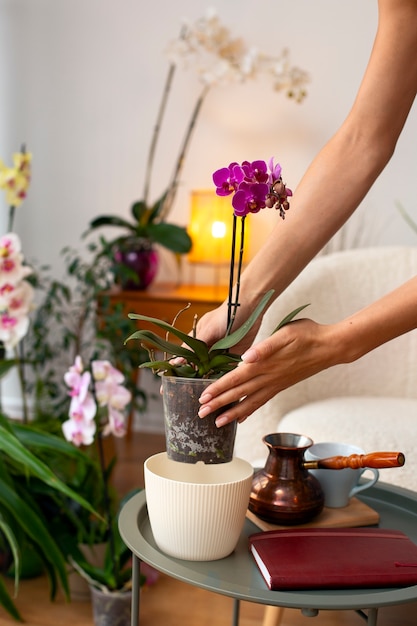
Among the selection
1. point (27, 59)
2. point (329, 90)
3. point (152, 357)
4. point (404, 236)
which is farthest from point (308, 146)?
point (152, 357)

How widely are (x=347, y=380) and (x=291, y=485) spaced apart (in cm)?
112

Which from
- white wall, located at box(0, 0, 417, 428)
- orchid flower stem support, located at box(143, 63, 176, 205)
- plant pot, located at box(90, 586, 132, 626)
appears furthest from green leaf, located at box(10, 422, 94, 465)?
white wall, located at box(0, 0, 417, 428)

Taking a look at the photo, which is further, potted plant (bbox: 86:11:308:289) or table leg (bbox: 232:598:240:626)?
potted plant (bbox: 86:11:308:289)

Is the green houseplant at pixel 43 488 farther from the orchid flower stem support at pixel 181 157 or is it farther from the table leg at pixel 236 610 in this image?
the orchid flower stem support at pixel 181 157

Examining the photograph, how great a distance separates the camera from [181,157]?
3229 millimetres

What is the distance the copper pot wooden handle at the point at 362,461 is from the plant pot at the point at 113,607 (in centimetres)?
81

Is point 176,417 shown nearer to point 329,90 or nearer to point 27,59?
point 329,90

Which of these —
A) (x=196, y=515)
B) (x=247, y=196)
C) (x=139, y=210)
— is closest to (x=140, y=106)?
(x=139, y=210)

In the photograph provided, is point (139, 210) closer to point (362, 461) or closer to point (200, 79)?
point (200, 79)

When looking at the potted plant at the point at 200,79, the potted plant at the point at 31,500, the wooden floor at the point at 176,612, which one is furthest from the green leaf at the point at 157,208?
the wooden floor at the point at 176,612

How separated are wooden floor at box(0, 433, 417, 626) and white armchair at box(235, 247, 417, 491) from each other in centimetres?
38

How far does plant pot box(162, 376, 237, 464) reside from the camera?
1.00 m

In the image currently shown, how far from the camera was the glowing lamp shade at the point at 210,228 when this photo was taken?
3.08 meters

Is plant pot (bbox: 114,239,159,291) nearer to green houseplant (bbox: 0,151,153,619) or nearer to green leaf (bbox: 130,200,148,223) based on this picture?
green leaf (bbox: 130,200,148,223)
